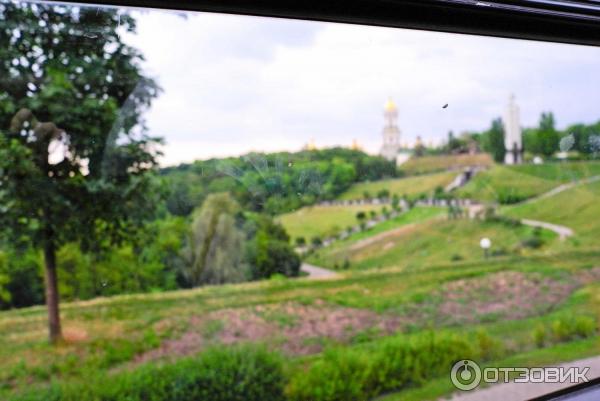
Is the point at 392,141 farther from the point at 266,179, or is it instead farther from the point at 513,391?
the point at 513,391

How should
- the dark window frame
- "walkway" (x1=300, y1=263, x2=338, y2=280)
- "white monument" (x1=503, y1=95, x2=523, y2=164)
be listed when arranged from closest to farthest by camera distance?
1. the dark window frame
2. "walkway" (x1=300, y1=263, x2=338, y2=280)
3. "white monument" (x1=503, y1=95, x2=523, y2=164)

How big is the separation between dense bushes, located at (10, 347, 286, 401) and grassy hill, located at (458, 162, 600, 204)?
1068mm

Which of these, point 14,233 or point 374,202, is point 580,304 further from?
point 14,233

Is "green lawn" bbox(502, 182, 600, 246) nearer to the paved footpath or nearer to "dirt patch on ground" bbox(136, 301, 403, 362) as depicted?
the paved footpath

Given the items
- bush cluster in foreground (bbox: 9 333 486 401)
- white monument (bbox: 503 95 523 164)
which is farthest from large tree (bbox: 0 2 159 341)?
white monument (bbox: 503 95 523 164)

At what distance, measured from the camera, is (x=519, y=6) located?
112 centimetres

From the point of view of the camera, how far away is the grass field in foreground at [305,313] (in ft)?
4.33

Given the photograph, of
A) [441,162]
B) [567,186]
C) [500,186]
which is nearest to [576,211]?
[567,186]

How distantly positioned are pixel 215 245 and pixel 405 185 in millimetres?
762

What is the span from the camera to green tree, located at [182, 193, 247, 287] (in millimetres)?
1600

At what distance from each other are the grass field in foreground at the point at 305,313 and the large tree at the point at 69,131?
0.30 ft

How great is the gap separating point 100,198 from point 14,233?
0.73 ft

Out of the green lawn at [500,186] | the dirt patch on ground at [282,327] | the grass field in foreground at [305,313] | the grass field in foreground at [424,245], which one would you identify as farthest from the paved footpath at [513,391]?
the green lawn at [500,186]

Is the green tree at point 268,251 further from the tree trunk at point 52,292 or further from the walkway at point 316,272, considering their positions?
the tree trunk at point 52,292
